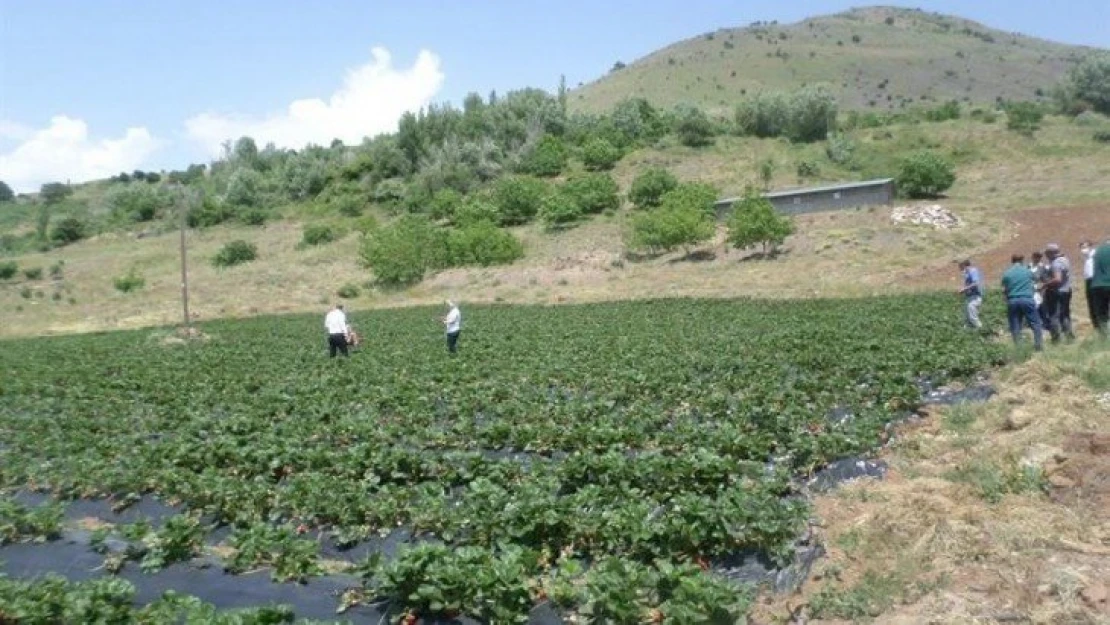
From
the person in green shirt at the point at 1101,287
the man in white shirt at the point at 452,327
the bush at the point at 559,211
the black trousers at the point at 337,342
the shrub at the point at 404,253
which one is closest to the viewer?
the person in green shirt at the point at 1101,287

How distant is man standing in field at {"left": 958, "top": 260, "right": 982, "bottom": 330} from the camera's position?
19.3 m

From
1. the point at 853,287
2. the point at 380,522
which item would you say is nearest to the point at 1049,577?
the point at 380,522

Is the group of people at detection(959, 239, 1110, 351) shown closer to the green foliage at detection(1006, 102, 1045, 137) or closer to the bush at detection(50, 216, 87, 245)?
the green foliage at detection(1006, 102, 1045, 137)

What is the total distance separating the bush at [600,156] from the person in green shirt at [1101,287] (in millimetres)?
62643

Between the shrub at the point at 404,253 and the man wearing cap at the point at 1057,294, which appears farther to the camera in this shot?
the shrub at the point at 404,253

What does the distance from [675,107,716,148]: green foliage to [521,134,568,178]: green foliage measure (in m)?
10.2

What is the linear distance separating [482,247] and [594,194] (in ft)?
37.5

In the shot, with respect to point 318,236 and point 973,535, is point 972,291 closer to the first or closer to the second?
point 973,535

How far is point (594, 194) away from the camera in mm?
64250

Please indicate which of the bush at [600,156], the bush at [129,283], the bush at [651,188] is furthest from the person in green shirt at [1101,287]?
the bush at [600,156]

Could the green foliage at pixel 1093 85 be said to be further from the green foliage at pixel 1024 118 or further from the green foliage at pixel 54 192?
the green foliage at pixel 54 192

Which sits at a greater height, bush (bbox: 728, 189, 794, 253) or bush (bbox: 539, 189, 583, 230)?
bush (bbox: 539, 189, 583, 230)

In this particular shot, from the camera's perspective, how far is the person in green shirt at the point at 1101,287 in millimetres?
15258

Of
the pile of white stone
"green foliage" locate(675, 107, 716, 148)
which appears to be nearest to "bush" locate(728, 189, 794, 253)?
the pile of white stone
